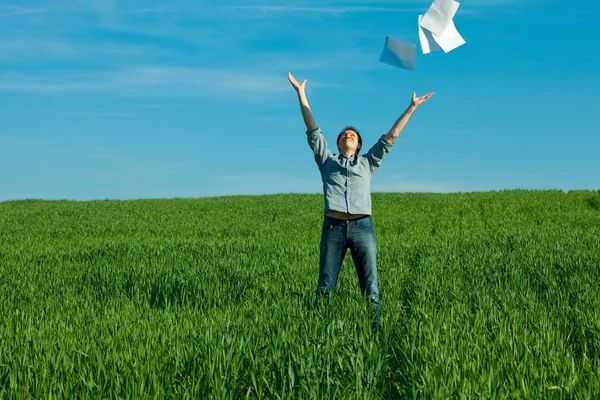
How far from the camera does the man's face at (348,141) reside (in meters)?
7.06

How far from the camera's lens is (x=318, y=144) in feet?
23.4

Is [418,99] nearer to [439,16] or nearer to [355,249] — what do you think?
[439,16]

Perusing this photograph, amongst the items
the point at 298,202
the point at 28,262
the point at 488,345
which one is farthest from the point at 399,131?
the point at 298,202

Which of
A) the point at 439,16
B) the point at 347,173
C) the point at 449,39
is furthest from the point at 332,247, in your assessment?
the point at 439,16

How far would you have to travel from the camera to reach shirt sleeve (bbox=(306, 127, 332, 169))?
7098mm

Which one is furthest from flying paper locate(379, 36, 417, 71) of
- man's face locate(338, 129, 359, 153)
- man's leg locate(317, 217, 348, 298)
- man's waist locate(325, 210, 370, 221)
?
man's leg locate(317, 217, 348, 298)

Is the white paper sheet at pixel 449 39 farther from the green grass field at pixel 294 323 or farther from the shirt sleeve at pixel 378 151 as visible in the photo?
the green grass field at pixel 294 323

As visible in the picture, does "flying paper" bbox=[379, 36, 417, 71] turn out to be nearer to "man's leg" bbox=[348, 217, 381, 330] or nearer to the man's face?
the man's face

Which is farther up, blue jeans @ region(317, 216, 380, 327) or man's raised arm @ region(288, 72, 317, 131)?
man's raised arm @ region(288, 72, 317, 131)

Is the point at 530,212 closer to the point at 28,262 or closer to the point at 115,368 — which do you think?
the point at 28,262

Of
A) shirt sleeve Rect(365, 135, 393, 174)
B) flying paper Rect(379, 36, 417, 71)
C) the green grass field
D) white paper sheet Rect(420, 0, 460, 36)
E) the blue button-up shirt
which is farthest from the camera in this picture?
shirt sleeve Rect(365, 135, 393, 174)

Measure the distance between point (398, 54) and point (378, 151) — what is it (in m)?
1.15

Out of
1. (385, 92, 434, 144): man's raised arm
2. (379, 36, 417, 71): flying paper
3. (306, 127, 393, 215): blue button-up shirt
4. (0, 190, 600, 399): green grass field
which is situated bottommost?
(0, 190, 600, 399): green grass field

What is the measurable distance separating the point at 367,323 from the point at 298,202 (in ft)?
98.3
